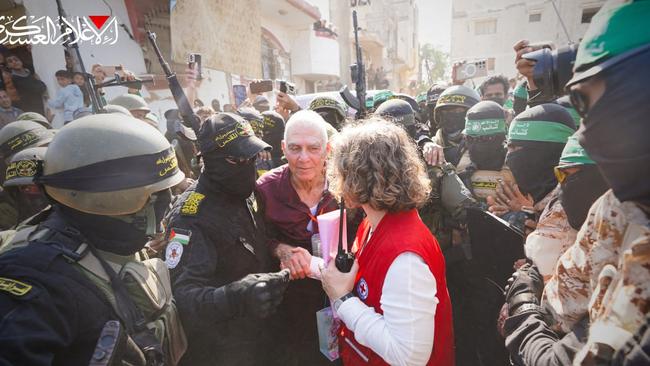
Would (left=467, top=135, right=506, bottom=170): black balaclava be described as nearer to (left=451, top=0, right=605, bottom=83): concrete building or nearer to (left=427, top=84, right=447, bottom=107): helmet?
(left=427, top=84, right=447, bottom=107): helmet

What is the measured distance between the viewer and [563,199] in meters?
1.52

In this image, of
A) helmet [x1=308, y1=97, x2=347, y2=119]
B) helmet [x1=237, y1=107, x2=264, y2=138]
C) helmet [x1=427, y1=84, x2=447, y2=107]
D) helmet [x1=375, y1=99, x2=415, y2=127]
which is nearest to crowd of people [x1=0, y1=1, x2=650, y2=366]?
helmet [x1=375, y1=99, x2=415, y2=127]

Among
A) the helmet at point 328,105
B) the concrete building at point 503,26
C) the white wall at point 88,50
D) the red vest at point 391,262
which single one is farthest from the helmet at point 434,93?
the concrete building at point 503,26

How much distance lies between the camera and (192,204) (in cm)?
200

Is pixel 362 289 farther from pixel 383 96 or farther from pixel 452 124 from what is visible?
pixel 383 96

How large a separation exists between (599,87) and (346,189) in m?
1.05

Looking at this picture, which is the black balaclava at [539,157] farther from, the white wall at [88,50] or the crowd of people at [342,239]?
the white wall at [88,50]

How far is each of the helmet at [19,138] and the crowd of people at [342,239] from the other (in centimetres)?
2

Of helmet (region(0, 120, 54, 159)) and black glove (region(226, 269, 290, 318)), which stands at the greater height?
helmet (region(0, 120, 54, 159))

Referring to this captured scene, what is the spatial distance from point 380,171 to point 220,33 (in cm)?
720

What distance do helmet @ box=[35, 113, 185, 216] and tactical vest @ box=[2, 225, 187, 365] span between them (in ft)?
0.60

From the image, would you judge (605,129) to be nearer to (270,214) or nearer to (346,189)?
(346,189)

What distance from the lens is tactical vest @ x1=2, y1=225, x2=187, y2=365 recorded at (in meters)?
1.26

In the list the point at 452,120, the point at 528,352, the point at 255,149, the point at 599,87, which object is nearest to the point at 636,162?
the point at 599,87
